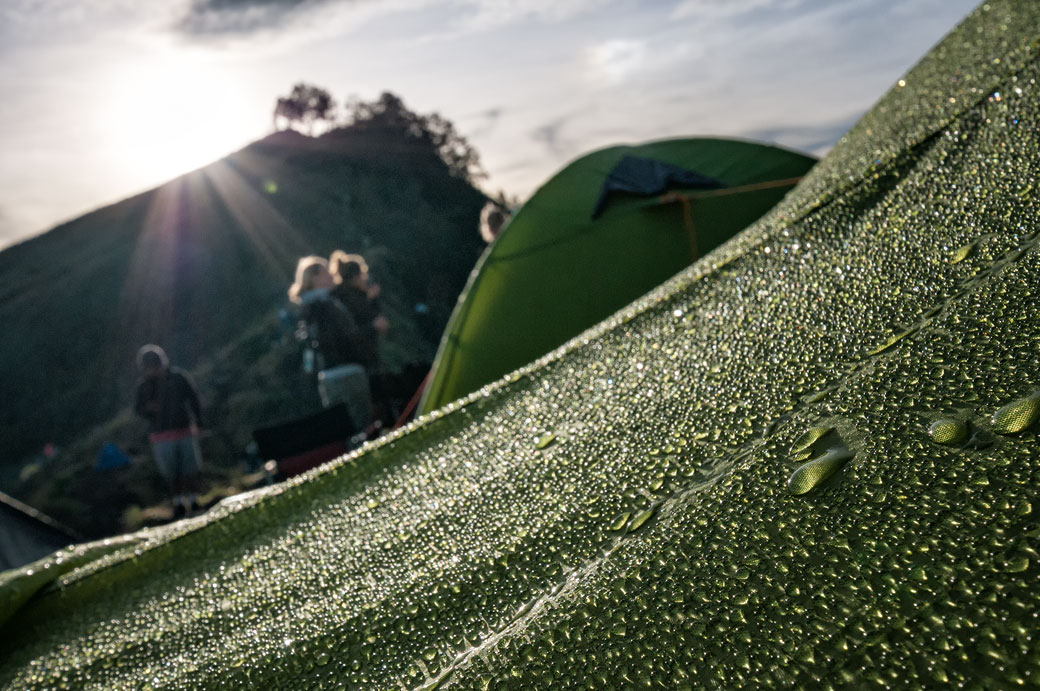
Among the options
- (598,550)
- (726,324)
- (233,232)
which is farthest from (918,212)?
(233,232)

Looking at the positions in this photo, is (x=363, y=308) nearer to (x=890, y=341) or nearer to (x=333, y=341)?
(x=333, y=341)

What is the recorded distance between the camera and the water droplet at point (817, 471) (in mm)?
535

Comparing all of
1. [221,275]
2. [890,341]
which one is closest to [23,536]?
[890,341]

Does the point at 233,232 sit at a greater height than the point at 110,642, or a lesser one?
greater

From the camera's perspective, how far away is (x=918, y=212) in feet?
2.39

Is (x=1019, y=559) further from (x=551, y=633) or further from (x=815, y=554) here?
(x=551, y=633)

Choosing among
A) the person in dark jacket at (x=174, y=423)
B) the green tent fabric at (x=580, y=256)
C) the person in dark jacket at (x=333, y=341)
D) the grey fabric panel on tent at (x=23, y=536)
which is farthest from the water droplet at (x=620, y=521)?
the person in dark jacket at (x=174, y=423)

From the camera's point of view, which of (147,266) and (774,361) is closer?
(774,361)

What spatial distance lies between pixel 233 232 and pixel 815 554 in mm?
26334

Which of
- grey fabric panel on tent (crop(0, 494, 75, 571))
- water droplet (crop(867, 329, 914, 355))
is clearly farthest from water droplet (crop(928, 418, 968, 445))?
grey fabric panel on tent (crop(0, 494, 75, 571))

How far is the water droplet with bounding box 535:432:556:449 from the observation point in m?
0.80

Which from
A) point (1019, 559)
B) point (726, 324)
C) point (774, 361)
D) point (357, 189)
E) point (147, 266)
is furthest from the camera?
point (357, 189)

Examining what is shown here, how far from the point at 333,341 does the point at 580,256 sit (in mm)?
2575

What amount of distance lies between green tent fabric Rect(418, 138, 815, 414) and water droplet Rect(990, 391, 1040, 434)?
2.29m
